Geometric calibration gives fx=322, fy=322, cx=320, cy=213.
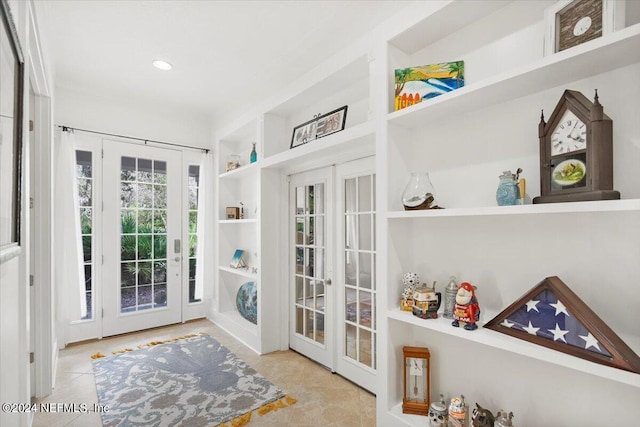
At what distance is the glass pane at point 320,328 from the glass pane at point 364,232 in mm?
886

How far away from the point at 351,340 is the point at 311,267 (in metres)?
0.79

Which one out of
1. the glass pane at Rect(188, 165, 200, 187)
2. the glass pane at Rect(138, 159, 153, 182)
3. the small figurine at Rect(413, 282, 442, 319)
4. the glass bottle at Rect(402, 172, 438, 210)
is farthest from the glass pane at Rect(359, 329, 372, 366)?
the glass pane at Rect(138, 159, 153, 182)

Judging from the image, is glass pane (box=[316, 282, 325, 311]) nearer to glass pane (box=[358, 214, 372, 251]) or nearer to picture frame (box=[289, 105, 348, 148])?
glass pane (box=[358, 214, 372, 251])

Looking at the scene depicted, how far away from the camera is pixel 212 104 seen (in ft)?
13.0

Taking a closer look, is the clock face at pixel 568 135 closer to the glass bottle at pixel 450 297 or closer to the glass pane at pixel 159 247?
the glass bottle at pixel 450 297

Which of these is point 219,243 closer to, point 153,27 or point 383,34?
point 153,27

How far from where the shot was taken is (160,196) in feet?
13.7

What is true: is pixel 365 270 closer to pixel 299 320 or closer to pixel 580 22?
pixel 299 320

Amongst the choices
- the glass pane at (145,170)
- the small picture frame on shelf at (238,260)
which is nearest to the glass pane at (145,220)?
the glass pane at (145,170)

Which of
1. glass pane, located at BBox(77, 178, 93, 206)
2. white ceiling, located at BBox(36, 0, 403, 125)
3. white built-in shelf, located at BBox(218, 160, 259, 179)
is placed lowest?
glass pane, located at BBox(77, 178, 93, 206)

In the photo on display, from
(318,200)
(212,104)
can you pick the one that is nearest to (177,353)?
(318,200)

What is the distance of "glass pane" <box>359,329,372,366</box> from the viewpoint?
8.57ft

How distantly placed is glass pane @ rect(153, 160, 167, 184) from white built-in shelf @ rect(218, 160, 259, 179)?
71cm

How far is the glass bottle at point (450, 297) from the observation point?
1765 millimetres
